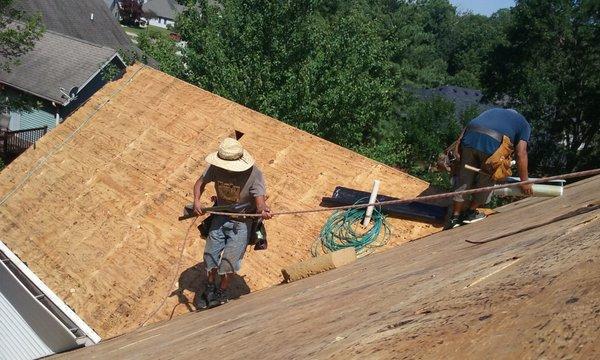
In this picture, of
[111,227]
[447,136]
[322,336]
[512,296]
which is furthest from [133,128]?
[447,136]

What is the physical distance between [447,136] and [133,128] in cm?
1091

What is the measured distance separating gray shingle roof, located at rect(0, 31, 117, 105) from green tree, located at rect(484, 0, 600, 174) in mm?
15149

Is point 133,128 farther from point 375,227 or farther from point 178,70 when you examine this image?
point 178,70

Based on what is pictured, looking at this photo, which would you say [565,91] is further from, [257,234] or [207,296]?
[207,296]

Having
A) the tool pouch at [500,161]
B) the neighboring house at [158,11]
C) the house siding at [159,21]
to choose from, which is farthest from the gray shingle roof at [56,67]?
the house siding at [159,21]

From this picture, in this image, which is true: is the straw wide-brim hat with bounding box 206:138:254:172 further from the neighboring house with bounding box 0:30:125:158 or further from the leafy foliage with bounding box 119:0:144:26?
the leafy foliage with bounding box 119:0:144:26

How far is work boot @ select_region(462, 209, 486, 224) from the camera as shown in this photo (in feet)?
18.3

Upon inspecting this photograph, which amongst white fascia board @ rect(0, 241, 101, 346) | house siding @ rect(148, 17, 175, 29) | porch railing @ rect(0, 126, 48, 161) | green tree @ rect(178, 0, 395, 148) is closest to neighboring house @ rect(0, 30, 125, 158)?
porch railing @ rect(0, 126, 48, 161)

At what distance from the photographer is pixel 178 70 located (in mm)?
15000

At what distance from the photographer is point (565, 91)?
61.5ft

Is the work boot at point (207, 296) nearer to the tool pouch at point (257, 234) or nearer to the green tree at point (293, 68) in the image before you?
the tool pouch at point (257, 234)

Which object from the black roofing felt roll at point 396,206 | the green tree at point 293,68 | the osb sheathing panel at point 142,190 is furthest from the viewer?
the green tree at point 293,68

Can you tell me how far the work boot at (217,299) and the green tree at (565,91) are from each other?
635 inches

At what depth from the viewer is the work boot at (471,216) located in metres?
5.59
